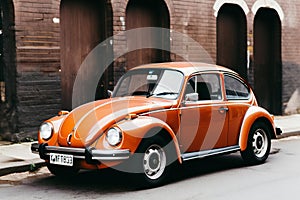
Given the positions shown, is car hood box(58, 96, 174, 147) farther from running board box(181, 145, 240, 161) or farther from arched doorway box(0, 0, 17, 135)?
arched doorway box(0, 0, 17, 135)

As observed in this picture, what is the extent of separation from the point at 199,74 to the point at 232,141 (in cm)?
121

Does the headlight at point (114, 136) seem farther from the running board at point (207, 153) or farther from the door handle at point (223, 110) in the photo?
the door handle at point (223, 110)

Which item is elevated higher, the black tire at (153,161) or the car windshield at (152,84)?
the car windshield at (152,84)

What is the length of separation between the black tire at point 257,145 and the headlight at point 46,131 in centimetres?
314

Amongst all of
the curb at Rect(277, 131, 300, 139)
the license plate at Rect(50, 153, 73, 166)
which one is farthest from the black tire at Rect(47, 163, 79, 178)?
the curb at Rect(277, 131, 300, 139)

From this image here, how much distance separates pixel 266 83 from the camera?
1714 centimetres

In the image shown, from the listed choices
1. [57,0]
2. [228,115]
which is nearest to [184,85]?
[228,115]

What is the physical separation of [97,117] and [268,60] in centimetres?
1101

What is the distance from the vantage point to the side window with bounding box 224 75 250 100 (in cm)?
856

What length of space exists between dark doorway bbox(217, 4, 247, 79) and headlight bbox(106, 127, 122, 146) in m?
9.15

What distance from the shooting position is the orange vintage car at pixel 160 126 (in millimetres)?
6852

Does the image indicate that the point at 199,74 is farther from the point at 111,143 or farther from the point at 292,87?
the point at 292,87

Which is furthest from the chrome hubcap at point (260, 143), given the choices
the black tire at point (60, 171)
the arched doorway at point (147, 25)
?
the arched doorway at point (147, 25)

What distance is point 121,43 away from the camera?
12516 millimetres
